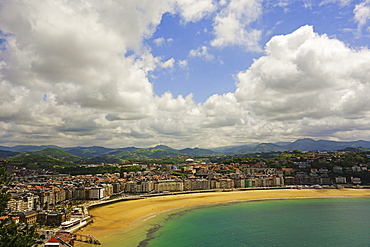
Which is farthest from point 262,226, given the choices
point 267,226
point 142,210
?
point 142,210

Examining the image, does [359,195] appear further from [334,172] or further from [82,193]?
[82,193]

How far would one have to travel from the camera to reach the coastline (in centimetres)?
3950

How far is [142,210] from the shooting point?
56094mm

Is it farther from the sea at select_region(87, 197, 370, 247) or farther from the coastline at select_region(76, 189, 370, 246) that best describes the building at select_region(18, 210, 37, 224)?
the sea at select_region(87, 197, 370, 247)

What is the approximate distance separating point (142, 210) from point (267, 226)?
26.6 meters

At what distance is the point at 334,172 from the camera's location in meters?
106

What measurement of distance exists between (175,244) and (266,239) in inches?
511

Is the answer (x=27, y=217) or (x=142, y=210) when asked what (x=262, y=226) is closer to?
(x=142, y=210)

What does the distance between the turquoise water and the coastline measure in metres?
2.96

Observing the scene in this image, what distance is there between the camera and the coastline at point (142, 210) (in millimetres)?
39500

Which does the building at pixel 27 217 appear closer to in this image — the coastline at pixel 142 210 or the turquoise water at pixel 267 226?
the coastline at pixel 142 210

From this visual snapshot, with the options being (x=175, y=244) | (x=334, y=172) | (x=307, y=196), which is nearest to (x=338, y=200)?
(x=307, y=196)

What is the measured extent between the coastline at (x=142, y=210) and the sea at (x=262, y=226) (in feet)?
4.46

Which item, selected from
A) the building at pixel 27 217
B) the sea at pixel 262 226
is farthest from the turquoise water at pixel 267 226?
the building at pixel 27 217
